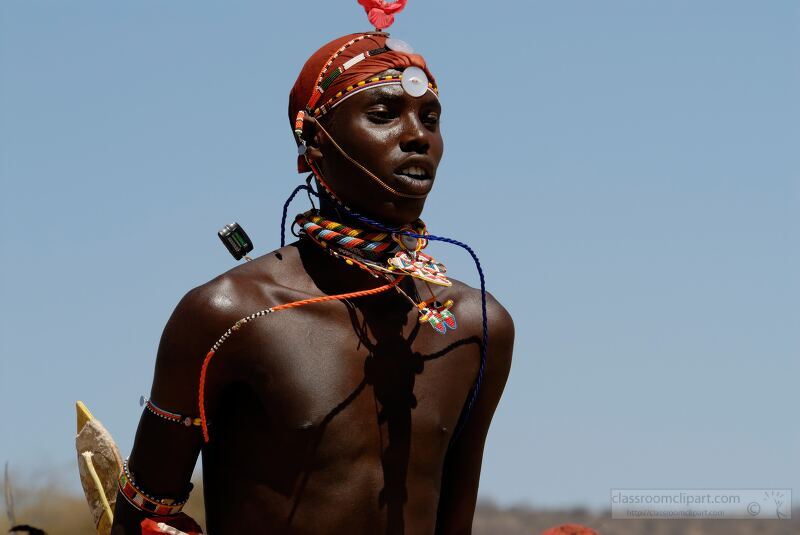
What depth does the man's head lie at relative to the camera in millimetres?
5289

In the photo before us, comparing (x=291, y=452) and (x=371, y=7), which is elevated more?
(x=371, y=7)

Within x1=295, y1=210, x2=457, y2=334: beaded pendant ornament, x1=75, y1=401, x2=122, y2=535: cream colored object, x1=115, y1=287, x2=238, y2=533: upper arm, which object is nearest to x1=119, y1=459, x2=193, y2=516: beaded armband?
x1=115, y1=287, x2=238, y2=533: upper arm

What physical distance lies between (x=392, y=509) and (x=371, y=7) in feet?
6.11

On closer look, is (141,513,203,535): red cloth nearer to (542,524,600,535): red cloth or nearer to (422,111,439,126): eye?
(542,524,600,535): red cloth

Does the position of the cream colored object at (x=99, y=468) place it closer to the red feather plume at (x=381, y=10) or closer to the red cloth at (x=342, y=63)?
the red cloth at (x=342, y=63)

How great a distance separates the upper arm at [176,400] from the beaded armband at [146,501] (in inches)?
0.7

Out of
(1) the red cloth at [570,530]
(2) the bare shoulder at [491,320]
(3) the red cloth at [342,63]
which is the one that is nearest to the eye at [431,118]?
(3) the red cloth at [342,63]

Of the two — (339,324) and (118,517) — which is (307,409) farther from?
(118,517)

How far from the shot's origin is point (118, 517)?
5.26m

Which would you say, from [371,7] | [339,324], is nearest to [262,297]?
[339,324]

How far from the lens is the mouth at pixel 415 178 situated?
17.3 ft

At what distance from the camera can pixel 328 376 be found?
518 centimetres

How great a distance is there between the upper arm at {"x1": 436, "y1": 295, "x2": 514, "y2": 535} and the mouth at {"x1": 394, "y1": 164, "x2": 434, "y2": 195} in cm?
65

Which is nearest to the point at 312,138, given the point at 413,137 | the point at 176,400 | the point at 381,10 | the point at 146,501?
the point at 413,137
